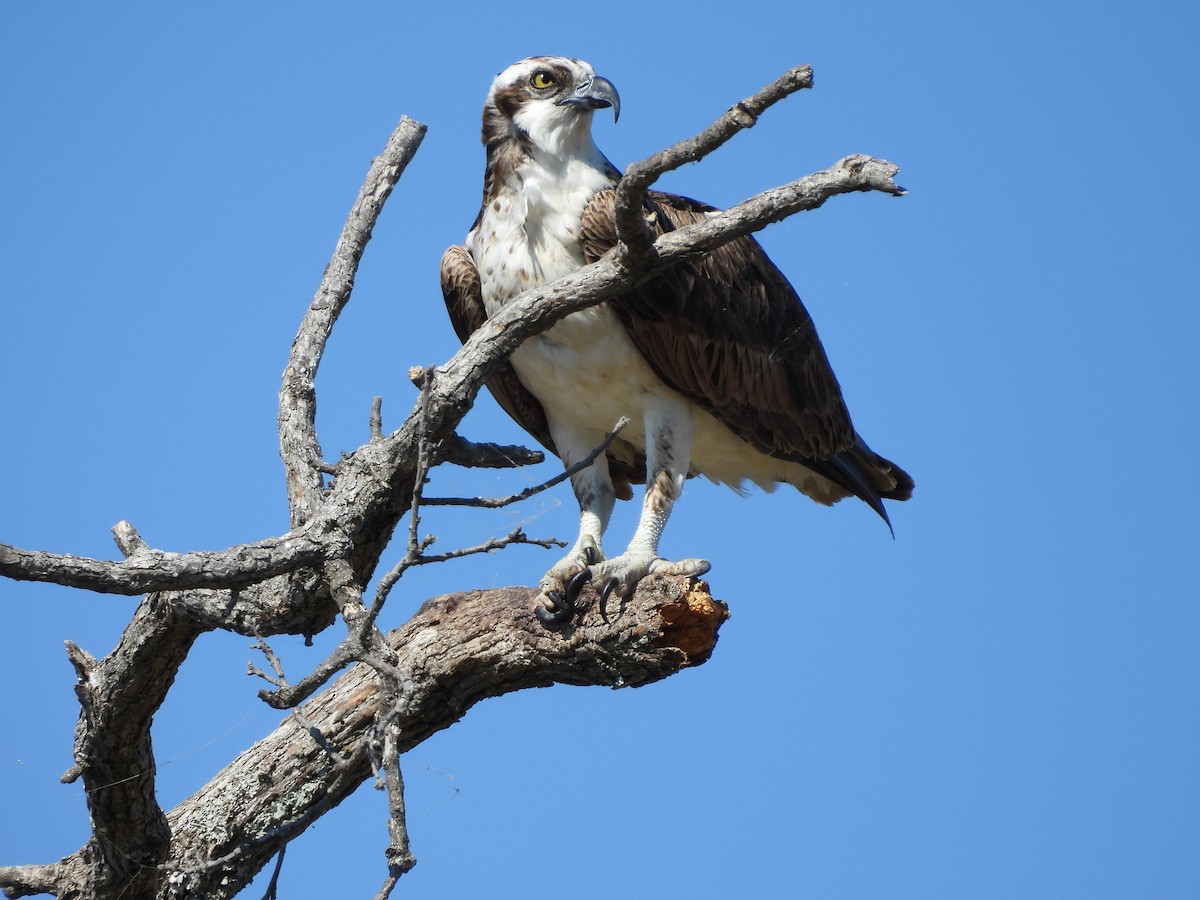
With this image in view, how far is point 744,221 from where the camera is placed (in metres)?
3.87

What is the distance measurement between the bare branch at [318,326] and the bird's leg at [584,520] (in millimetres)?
962

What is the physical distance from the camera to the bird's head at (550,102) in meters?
5.59

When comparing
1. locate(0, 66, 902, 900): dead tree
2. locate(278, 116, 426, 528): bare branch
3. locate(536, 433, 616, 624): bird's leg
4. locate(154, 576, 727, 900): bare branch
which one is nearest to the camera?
locate(0, 66, 902, 900): dead tree

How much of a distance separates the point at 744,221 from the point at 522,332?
858 mm

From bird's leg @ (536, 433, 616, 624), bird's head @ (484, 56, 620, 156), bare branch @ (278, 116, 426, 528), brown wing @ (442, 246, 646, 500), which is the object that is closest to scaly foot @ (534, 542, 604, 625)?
bird's leg @ (536, 433, 616, 624)

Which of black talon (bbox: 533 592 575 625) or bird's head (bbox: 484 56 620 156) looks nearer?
black talon (bbox: 533 592 575 625)

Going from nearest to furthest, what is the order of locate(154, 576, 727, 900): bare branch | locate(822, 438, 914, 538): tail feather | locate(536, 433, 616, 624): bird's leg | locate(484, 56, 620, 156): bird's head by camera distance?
locate(154, 576, 727, 900): bare branch → locate(536, 433, 616, 624): bird's leg → locate(484, 56, 620, 156): bird's head → locate(822, 438, 914, 538): tail feather

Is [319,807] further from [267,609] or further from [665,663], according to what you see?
[665,663]

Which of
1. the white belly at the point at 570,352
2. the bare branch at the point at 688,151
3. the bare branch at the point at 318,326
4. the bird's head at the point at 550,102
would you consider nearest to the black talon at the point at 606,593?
the white belly at the point at 570,352

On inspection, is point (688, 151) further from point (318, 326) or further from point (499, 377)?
point (499, 377)

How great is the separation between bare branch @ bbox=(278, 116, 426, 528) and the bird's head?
16.3 inches

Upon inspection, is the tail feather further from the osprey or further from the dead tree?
the dead tree

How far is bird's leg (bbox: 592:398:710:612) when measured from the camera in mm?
5223

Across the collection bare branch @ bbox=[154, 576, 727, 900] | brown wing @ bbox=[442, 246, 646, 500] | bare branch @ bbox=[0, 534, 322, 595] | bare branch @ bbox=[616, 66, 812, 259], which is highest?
brown wing @ bbox=[442, 246, 646, 500]
